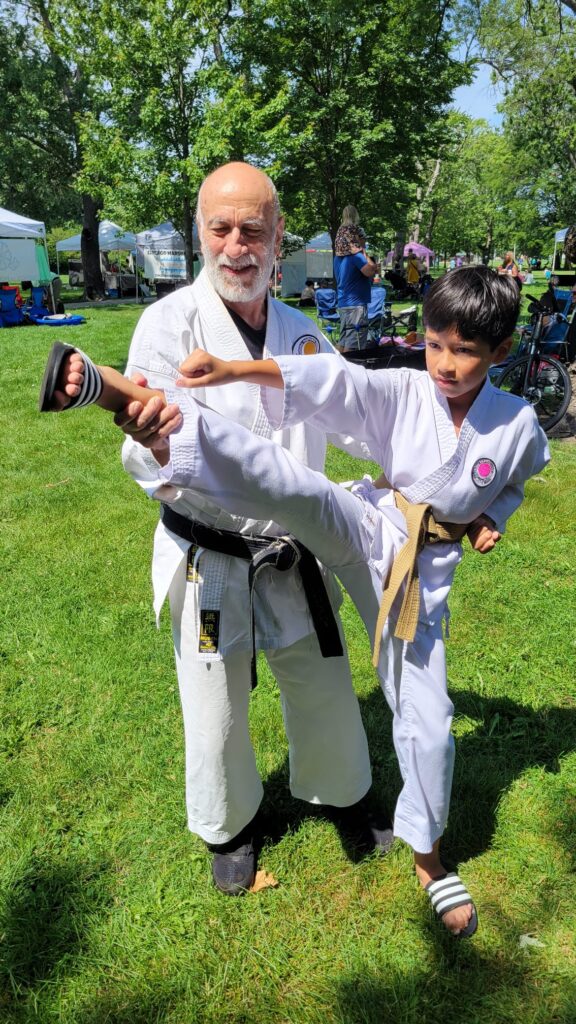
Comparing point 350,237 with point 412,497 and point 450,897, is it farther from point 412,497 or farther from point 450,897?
point 450,897

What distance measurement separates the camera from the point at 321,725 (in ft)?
7.72

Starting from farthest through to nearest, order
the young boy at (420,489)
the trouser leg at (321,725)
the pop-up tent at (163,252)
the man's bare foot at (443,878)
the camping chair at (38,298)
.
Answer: the pop-up tent at (163,252)
the camping chair at (38,298)
the trouser leg at (321,725)
the man's bare foot at (443,878)
the young boy at (420,489)

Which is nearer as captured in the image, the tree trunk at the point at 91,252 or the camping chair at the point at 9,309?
the camping chair at the point at 9,309

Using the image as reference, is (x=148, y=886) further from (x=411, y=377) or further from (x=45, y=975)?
(x=411, y=377)

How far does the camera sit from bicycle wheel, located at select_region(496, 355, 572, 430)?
24.6ft

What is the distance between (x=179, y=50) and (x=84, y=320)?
23.4 ft

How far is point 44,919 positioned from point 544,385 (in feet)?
23.4

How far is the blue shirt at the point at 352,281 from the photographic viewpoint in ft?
32.2

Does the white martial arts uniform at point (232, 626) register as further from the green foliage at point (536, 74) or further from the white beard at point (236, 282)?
the green foliage at point (536, 74)

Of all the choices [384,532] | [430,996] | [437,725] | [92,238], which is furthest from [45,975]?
[92,238]

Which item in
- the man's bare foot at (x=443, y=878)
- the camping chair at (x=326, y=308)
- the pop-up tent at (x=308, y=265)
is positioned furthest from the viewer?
the pop-up tent at (x=308, y=265)

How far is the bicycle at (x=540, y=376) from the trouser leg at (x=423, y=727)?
5954 millimetres

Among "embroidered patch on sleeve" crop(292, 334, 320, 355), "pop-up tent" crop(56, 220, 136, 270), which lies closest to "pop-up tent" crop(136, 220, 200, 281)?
"pop-up tent" crop(56, 220, 136, 270)

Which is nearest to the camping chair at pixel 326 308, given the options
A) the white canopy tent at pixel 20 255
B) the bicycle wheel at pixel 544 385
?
the bicycle wheel at pixel 544 385
